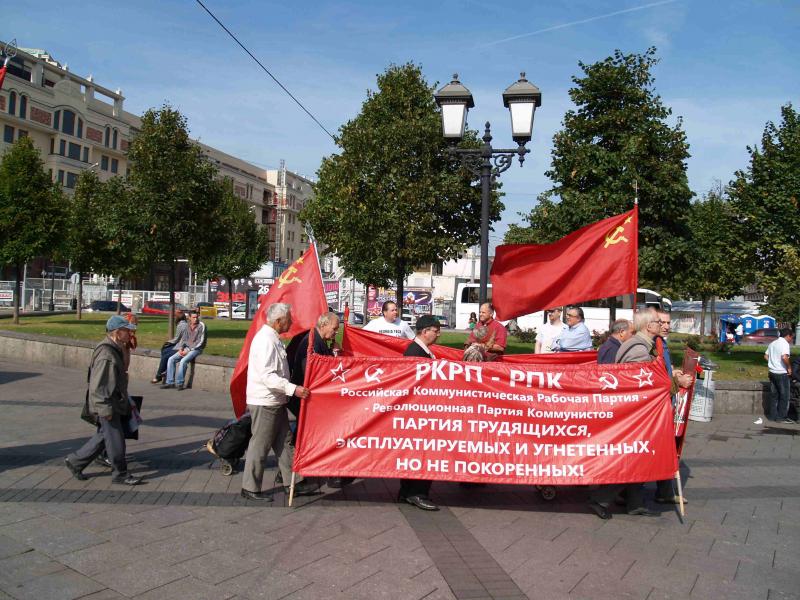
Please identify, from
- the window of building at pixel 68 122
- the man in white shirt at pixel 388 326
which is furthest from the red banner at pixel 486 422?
the window of building at pixel 68 122

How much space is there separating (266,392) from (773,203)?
14684 mm

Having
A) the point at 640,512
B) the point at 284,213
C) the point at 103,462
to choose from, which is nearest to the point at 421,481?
the point at 640,512

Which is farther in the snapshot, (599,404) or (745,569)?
(599,404)

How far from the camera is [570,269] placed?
26.2 feet

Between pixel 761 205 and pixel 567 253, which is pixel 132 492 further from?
pixel 761 205

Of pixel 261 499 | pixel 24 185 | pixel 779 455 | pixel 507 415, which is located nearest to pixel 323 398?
pixel 261 499

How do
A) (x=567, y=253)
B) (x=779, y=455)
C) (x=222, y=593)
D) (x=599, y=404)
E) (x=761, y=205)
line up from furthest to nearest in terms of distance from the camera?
1. (x=761, y=205)
2. (x=779, y=455)
3. (x=567, y=253)
4. (x=599, y=404)
5. (x=222, y=593)

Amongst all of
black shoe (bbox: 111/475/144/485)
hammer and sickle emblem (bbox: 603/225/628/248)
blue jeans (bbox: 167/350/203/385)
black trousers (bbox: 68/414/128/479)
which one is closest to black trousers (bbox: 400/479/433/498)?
black shoe (bbox: 111/475/144/485)

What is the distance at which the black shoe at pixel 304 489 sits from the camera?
6.58 m

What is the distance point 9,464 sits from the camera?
7191 millimetres

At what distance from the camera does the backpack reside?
6941mm

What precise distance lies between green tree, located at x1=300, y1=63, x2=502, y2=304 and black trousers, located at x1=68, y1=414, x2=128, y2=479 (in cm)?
1015

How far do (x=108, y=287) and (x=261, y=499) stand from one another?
Answer: 47.6m

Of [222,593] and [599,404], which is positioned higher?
[599,404]
